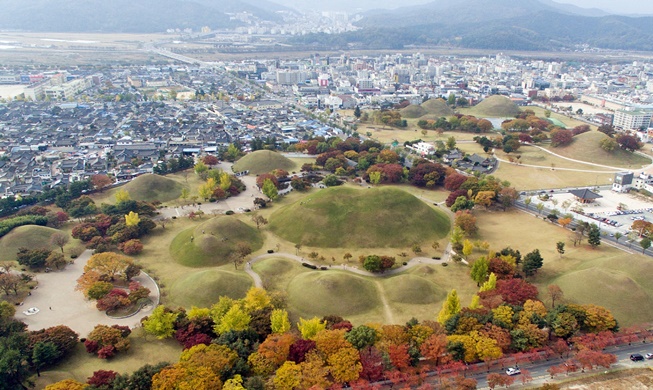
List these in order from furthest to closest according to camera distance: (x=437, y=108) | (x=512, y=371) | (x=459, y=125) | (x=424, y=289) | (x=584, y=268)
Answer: (x=437, y=108)
(x=459, y=125)
(x=584, y=268)
(x=424, y=289)
(x=512, y=371)

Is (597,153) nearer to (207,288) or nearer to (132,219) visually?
(207,288)

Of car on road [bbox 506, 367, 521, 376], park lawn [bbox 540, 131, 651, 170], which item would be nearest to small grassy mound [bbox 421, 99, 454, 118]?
park lawn [bbox 540, 131, 651, 170]

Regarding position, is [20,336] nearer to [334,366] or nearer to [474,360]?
[334,366]

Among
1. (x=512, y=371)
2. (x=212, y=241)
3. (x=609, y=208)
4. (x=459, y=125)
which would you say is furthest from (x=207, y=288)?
(x=459, y=125)

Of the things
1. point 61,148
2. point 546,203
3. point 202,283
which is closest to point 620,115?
point 546,203

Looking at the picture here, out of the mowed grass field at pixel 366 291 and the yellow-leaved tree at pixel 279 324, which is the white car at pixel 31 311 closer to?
the mowed grass field at pixel 366 291

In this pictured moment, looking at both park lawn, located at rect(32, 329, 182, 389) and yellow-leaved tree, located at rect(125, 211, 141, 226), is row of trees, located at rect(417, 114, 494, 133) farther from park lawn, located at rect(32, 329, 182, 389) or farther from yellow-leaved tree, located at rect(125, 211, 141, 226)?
park lawn, located at rect(32, 329, 182, 389)
